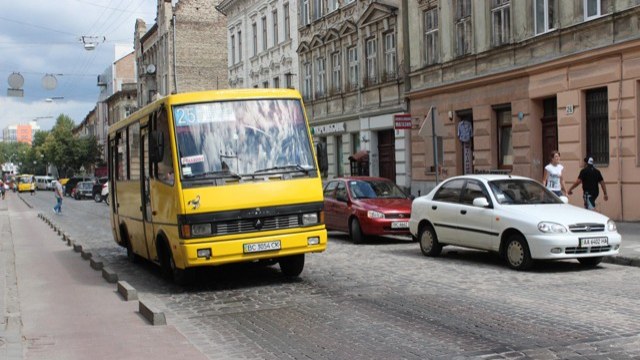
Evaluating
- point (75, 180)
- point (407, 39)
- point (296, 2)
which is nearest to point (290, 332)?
point (407, 39)

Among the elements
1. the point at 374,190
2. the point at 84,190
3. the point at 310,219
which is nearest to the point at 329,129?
the point at 374,190

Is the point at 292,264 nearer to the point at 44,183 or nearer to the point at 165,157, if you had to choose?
the point at 165,157

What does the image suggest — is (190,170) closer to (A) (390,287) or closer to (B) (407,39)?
(A) (390,287)

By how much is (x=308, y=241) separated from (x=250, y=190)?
1.10 m

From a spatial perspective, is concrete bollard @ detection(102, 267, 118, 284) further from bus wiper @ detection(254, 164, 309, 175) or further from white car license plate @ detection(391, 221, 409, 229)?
white car license plate @ detection(391, 221, 409, 229)

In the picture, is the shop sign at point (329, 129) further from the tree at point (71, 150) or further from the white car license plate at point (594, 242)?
the tree at point (71, 150)

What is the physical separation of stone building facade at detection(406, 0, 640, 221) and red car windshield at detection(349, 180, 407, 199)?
4.27 ft

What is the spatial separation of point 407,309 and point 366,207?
877cm

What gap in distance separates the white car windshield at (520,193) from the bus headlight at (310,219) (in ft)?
11.4

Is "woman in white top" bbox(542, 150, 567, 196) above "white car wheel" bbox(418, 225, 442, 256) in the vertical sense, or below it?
above

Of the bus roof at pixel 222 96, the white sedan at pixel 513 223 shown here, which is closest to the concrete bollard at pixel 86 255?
the bus roof at pixel 222 96

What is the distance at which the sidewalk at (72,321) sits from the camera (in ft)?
22.4

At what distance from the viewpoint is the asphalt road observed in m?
6.61

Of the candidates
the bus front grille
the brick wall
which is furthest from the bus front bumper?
the brick wall
